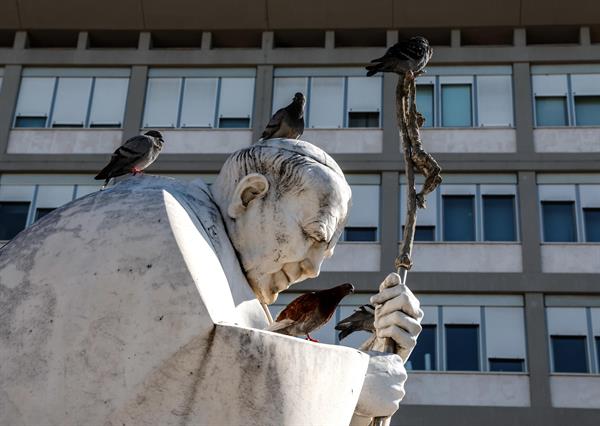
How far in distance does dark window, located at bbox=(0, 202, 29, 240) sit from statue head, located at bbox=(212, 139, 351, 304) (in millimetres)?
22215

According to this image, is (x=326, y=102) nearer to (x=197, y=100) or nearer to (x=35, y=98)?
(x=197, y=100)

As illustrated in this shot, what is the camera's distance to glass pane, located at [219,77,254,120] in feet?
84.3

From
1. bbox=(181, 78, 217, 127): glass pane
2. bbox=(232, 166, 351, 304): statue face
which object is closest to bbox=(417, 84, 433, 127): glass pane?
bbox=(181, 78, 217, 127): glass pane

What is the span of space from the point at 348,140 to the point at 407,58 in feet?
68.3

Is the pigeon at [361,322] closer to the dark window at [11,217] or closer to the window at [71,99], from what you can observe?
the dark window at [11,217]

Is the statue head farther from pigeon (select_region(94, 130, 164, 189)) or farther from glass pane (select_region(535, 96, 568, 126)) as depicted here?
glass pane (select_region(535, 96, 568, 126))

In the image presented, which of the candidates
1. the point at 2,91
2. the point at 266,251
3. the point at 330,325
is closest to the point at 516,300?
the point at 330,325

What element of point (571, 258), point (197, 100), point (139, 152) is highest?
point (197, 100)

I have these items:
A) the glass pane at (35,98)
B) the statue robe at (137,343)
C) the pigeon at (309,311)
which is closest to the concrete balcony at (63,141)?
the glass pane at (35,98)

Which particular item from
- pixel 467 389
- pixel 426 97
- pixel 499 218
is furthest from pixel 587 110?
pixel 467 389

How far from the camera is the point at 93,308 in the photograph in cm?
269

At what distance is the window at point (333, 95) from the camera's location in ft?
83.3

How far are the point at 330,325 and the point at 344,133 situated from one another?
464 centimetres

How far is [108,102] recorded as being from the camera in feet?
85.2
